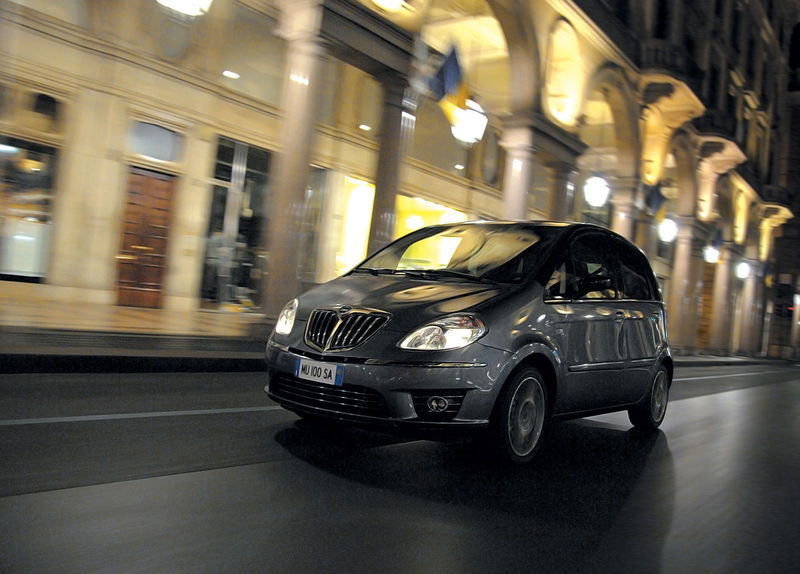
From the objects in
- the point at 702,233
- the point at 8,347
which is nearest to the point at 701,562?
the point at 8,347

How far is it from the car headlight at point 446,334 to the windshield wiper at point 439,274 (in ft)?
2.18

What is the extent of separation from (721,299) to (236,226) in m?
29.5

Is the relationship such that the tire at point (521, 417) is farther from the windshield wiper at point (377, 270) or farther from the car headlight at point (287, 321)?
the car headlight at point (287, 321)

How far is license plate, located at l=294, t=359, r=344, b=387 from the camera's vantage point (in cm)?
473

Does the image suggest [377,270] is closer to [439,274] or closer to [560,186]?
[439,274]

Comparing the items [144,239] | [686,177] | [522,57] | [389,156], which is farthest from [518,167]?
[686,177]

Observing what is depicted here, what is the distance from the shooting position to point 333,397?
189 inches

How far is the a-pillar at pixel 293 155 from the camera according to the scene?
11477 millimetres

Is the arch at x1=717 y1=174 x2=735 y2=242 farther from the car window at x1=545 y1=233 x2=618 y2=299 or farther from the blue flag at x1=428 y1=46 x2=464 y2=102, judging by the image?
the car window at x1=545 y1=233 x2=618 y2=299

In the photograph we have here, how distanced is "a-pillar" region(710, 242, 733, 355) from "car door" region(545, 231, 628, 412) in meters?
34.6

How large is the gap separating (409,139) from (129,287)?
5507 mm

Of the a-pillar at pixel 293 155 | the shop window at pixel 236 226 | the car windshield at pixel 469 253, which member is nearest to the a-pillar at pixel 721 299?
the shop window at pixel 236 226

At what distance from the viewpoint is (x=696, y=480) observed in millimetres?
5434

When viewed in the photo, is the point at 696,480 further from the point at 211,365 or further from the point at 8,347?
the point at 8,347
